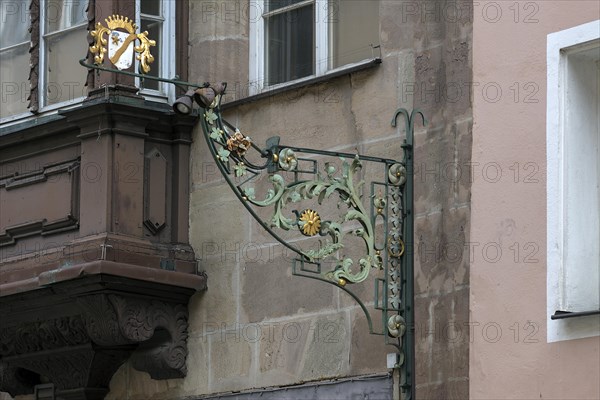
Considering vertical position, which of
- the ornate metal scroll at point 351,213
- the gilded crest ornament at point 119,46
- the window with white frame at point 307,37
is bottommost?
the ornate metal scroll at point 351,213

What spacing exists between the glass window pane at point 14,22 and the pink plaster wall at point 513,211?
421cm

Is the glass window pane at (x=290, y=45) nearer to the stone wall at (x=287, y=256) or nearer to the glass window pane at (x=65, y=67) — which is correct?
the stone wall at (x=287, y=256)

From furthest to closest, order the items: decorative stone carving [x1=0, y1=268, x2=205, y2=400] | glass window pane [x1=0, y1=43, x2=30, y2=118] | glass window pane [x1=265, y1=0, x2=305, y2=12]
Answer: glass window pane [x1=0, y1=43, x2=30, y2=118], glass window pane [x1=265, y1=0, x2=305, y2=12], decorative stone carving [x1=0, y1=268, x2=205, y2=400]

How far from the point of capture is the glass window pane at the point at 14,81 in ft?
44.9

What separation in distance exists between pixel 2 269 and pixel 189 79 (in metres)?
1.86

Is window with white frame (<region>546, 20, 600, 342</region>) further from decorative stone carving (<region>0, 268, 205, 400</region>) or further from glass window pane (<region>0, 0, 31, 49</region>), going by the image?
glass window pane (<region>0, 0, 31, 49</region>)

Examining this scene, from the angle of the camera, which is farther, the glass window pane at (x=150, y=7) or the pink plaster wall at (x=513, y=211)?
the glass window pane at (x=150, y=7)

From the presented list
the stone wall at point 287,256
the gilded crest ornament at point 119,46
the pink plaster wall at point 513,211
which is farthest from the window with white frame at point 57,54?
the pink plaster wall at point 513,211

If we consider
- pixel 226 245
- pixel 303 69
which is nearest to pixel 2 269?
pixel 226 245

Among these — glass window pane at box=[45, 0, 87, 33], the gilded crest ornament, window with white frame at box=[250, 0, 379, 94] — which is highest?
glass window pane at box=[45, 0, 87, 33]

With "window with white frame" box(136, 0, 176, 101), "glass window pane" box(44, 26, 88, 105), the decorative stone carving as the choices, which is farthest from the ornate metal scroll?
"glass window pane" box(44, 26, 88, 105)

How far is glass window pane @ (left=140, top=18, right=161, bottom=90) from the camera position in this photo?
43.2 feet

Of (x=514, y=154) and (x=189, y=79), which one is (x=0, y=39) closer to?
(x=189, y=79)

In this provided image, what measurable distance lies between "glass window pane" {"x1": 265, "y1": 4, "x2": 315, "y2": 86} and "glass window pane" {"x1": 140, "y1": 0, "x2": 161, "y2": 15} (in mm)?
807
